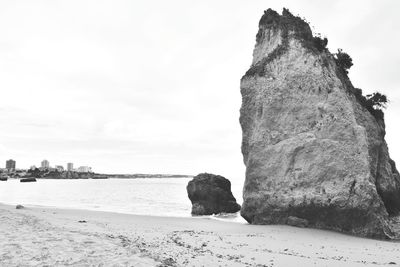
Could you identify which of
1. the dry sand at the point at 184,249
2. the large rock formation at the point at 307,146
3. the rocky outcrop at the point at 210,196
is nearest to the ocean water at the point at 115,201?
the rocky outcrop at the point at 210,196

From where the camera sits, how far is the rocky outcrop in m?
29.5

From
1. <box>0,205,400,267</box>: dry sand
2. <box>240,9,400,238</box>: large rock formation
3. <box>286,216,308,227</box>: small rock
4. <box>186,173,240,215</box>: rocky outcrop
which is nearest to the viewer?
<box>0,205,400,267</box>: dry sand

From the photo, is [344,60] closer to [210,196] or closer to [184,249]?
[210,196]

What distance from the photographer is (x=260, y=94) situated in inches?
792

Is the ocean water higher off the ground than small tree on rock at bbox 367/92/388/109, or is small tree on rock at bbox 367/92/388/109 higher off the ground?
small tree on rock at bbox 367/92/388/109

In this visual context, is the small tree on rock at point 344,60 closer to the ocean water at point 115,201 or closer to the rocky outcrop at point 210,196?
the ocean water at point 115,201

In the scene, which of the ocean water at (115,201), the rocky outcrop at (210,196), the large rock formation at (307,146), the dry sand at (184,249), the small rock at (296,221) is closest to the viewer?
the dry sand at (184,249)

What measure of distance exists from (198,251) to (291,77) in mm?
11256

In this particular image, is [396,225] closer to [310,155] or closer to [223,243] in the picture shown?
[310,155]

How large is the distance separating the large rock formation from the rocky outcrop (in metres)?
9.37

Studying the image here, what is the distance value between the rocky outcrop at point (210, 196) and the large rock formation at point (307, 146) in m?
9.37

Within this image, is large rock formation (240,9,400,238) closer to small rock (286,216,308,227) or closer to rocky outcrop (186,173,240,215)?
small rock (286,216,308,227)

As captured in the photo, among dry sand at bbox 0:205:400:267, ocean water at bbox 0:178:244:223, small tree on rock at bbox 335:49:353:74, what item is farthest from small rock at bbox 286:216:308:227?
small tree on rock at bbox 335:49:353:74

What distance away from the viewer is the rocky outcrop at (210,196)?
2951 centimetres
